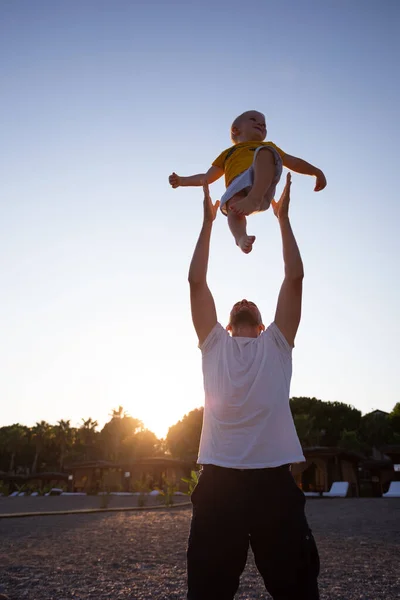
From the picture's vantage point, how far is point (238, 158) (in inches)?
150

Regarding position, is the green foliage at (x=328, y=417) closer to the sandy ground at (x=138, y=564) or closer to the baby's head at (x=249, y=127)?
the sandy ground at (x=138, y=564)

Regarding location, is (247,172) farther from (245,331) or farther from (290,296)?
(245,331)

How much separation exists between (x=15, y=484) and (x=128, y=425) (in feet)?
76.4

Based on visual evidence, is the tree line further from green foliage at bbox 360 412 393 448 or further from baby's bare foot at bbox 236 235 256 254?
baby's bare foot at bbox 236 235 256 254

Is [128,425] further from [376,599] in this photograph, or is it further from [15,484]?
[376,599]

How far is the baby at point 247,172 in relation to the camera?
3502 mm

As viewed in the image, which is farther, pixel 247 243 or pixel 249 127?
pixel 249 127

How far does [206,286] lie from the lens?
3.03 m

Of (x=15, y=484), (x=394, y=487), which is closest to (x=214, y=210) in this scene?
(x=394, y=487)

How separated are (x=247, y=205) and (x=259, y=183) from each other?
0.59 ft

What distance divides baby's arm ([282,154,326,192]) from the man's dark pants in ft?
8.03

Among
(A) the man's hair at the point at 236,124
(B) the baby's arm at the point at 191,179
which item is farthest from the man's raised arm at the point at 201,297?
(A) the man's hair at the point at 236,124

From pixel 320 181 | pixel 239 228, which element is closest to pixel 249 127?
pixel 320 181

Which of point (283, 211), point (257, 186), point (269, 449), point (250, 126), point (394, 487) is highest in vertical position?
point (250, 126)
